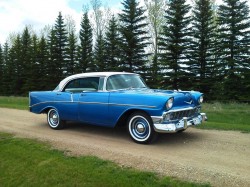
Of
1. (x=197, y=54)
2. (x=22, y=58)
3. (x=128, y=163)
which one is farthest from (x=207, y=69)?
(x=22, y=58)

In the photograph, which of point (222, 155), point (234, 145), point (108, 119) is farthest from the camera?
point (108, 119)

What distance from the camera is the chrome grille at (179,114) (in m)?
6.48

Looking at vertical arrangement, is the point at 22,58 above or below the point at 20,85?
above

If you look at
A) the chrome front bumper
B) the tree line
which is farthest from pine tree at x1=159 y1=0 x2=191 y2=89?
the chrome front bumper

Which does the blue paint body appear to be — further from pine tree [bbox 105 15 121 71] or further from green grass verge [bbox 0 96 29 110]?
pine tree [bbox 105 15 121 71]

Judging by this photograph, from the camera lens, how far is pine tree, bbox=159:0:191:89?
90.1 ft

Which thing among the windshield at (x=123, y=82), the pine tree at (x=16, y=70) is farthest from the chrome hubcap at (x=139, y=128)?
the pine tree at (x=16, y=70)

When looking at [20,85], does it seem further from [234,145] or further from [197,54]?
[234,145]

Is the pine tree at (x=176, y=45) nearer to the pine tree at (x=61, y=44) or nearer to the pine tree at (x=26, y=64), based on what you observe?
the pine tree at (x=61, y=44)

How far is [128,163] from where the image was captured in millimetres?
5555

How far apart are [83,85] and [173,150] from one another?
3.32m

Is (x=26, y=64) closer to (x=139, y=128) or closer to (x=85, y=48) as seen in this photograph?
(x=85, y=48)

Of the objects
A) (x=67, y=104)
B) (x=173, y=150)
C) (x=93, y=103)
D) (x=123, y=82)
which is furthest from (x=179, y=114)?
(x=67, y=104)

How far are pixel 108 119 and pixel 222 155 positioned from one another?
2858mm
